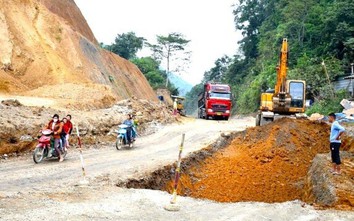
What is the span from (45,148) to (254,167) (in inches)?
314

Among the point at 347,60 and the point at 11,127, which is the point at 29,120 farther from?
the point at 347,60

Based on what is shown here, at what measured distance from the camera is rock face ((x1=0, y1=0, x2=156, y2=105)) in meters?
27.6

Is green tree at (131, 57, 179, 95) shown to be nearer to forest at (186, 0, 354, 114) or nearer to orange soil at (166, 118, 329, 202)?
forest at (186, 0, 354, 114)

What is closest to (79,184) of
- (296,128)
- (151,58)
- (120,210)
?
(120,210)

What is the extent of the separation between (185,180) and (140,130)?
10.9 metres

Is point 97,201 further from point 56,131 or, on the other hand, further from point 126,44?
point 126,44

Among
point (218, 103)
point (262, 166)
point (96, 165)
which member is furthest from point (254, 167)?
point (218, 103)

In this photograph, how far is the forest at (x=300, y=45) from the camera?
116 feet

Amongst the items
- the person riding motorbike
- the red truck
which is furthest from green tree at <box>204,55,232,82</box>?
the person riding motorbike

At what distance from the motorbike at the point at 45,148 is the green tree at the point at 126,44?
2131 inches

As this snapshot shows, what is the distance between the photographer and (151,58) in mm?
71188

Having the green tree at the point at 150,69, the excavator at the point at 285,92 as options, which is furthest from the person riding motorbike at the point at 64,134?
the green tree at the point at 150,69

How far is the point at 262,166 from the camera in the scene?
15484mm

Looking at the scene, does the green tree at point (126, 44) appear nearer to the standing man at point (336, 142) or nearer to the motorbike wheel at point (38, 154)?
the motorbike wheel at point (38, 154)
